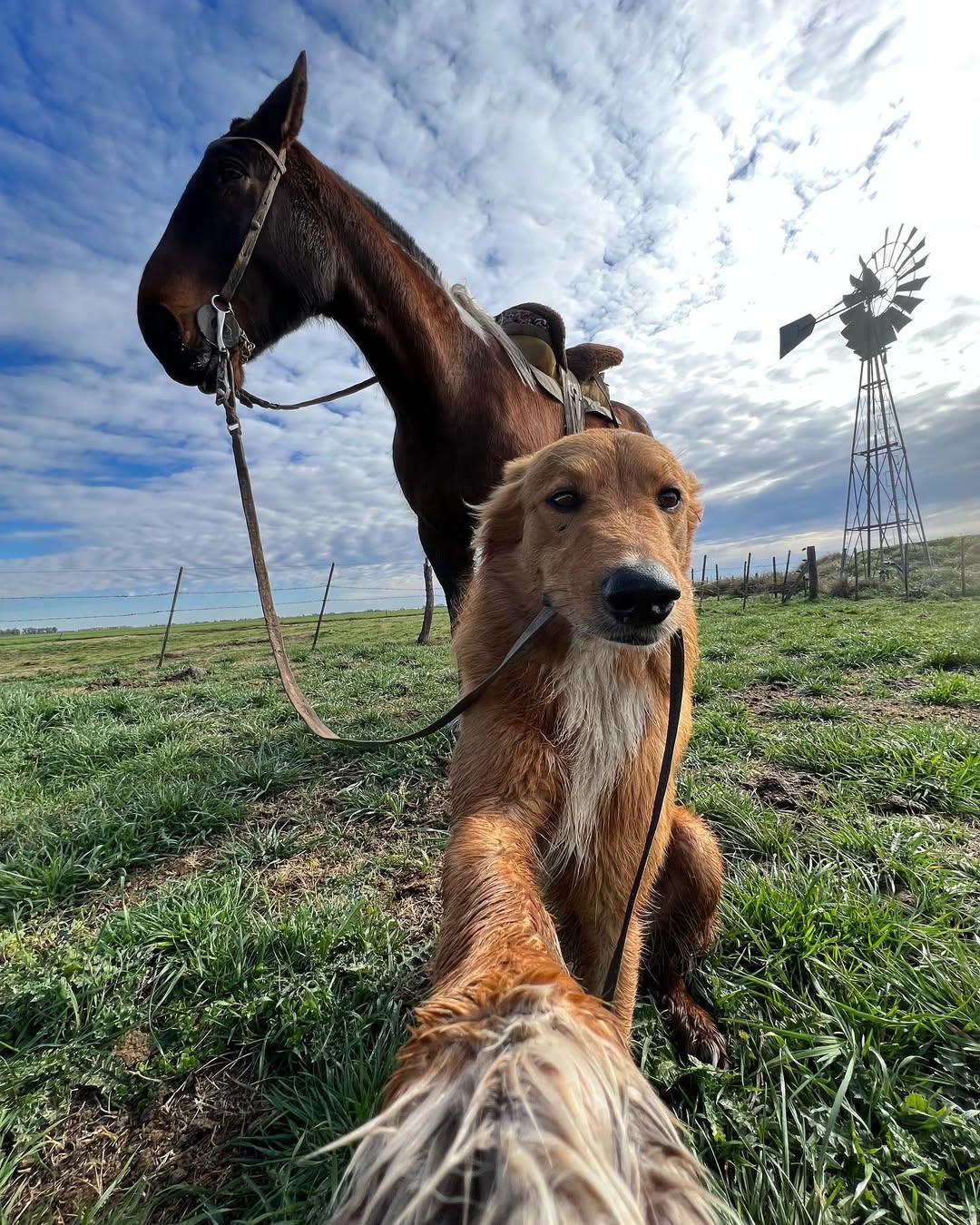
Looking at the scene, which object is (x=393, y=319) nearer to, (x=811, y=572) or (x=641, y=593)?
(x=641, y=593)

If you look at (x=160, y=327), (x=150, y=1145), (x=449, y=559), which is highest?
(x=160, y=327)

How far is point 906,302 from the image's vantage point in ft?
128

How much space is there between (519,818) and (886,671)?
6.59 m

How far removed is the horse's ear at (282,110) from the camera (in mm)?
2953

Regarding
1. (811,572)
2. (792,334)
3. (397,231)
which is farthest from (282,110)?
(792,334)

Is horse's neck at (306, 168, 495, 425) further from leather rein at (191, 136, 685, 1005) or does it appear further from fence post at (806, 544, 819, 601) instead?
fence post at (806, 544, 819, 601)

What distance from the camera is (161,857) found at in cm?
294

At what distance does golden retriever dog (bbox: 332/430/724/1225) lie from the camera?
0.66 m

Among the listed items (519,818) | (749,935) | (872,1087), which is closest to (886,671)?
(749,935)

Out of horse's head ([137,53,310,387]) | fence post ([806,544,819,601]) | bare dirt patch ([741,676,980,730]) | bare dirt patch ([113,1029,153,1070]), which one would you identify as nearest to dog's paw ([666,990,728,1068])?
bare dirt patch ([113,1029,153,1070])

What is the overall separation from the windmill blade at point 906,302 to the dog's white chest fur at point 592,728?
173ft

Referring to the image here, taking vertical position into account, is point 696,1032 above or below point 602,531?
below

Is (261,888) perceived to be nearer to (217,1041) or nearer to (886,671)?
(217,1041)

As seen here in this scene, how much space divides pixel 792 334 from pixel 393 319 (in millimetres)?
47681
